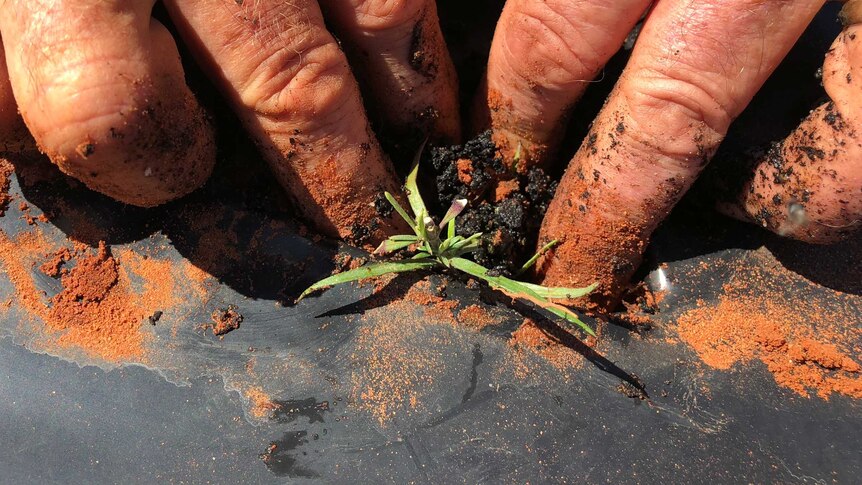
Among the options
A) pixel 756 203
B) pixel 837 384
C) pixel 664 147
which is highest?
pixel 664 147

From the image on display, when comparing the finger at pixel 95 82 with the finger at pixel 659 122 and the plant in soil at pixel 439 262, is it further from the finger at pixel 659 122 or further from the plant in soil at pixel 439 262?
the finger at pixel 659 122

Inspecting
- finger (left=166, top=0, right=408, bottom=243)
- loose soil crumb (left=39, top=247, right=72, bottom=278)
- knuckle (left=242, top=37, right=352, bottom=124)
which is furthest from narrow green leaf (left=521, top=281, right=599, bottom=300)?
loose soil crumb (left=39, top=247, right=72, bottom=278)

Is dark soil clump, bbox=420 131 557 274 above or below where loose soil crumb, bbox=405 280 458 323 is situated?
above

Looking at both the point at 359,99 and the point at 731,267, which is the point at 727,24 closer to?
the point at 731,267

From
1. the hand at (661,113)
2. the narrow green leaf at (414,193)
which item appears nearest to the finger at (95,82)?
the narrow green leaf at (414,193)

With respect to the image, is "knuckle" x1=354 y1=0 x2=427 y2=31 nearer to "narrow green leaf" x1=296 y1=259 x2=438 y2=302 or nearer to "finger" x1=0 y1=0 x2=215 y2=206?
"finger" x1=0 y1=0 x2=215 y2=206

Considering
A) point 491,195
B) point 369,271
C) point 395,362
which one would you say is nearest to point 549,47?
point 491,195

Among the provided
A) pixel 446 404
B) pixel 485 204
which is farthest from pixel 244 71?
pixel 446 404
